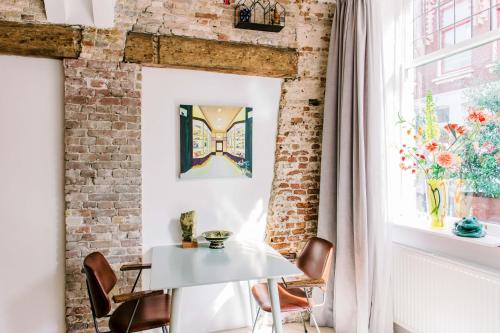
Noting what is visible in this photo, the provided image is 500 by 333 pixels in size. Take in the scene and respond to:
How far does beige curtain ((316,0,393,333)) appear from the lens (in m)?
2.94

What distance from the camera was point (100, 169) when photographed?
285 centimetres

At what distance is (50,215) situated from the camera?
2787mm

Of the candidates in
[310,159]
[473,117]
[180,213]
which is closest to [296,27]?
[310,159]

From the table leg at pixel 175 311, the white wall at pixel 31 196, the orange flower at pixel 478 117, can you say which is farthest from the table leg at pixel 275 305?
the orange flower at pixel 478 117

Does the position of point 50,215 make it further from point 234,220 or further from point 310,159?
point 310,159

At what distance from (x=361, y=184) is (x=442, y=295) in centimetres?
100

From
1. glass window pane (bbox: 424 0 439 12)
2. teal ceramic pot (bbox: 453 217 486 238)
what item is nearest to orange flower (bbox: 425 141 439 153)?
teal ceramic pot (bbox: 453 217 486 238)

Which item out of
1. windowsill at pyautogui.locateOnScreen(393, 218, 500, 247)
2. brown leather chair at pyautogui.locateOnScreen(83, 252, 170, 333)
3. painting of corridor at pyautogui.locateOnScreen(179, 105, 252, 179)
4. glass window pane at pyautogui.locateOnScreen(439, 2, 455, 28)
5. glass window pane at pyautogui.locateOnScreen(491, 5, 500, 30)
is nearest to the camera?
brown leather chair at pyautogui.locateOnScreen(83, 252, 170, 333)

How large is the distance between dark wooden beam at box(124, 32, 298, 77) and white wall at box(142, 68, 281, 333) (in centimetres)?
8

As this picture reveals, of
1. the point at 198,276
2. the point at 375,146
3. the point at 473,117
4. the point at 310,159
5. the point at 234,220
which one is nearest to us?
the point at 198,276

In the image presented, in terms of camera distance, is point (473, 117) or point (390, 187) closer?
point (473, 117)

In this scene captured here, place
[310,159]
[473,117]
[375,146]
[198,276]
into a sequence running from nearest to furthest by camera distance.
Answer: [198,276] → [473,117] → [375,146] → [310,159]

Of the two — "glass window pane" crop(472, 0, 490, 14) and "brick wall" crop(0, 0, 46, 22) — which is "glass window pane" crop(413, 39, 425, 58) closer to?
"glass window pane" crop(472, 0, 490, 14)

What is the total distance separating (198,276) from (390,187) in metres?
1.88
